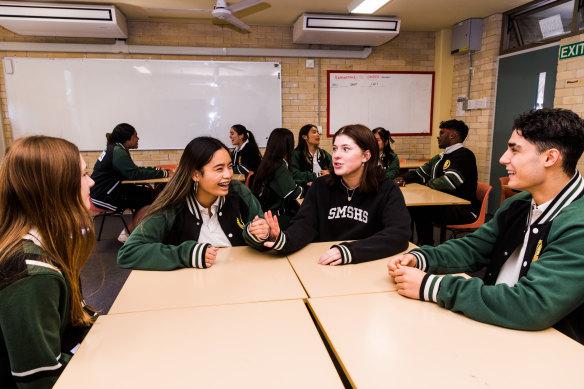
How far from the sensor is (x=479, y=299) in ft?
3.51

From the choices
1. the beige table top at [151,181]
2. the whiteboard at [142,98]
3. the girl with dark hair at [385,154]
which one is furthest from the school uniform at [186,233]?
the whiteboard at [142,98]

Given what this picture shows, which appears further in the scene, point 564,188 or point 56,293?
point 564,188

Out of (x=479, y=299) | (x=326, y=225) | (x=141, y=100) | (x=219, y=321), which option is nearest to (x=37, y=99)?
(x=141, y=100)

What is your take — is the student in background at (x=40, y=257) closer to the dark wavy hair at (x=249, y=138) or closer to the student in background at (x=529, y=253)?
the student in background at (x=529, y=253)

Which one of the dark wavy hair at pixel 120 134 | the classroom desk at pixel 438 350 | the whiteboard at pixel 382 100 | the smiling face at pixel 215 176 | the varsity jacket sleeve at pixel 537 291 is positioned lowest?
the classroom desk at pixel 438 350

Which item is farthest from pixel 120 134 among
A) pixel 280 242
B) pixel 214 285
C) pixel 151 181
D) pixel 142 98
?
pixel 214 285

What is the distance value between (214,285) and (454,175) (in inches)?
111

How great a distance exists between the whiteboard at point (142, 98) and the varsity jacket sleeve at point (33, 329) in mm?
4862

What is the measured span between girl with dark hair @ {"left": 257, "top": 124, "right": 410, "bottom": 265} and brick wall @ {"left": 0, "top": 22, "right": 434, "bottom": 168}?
3897 millimetres

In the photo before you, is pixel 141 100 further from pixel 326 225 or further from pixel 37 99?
pixel 326 225

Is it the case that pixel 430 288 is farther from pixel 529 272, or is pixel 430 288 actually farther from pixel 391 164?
pixel 391 164

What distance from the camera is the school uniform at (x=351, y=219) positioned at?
1698 mm

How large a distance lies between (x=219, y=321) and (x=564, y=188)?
1183 mm

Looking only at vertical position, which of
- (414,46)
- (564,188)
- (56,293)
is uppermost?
(414,46)
